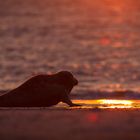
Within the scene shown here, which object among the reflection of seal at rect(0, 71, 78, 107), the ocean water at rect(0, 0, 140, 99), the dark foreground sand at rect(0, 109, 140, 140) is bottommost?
the dark foreground sand at rect(0, 109, 140, 140)

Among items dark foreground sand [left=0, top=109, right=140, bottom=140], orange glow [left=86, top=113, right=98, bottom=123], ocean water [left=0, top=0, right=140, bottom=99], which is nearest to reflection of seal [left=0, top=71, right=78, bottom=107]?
dark foreground sand [left=0, top=109, right=140, bottom=140]

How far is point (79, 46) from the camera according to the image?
5409 cm

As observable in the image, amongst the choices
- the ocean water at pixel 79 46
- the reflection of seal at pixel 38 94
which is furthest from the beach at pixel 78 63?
the reflection of seal at pixel 38 94

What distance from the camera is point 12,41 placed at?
5891 cm

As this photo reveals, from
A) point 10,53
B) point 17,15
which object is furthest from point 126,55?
point 17,15

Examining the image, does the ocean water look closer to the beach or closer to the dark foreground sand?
the beach

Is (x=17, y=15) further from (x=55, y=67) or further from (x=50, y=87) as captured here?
(x=50, y=87)

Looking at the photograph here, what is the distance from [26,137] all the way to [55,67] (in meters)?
27.3

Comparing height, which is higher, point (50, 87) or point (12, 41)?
point (12, 41)

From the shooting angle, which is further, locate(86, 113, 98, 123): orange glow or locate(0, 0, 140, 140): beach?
locate(86, 113, 98, 123): orange glow

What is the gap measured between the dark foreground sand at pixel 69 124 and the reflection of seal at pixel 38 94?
95 cm

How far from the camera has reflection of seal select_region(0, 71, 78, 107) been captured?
15.9m

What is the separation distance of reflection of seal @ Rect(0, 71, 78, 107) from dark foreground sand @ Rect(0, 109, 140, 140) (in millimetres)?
952

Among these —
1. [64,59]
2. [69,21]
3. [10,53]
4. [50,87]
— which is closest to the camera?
[50,87]
